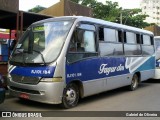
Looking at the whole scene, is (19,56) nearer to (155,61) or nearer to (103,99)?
(103,99)

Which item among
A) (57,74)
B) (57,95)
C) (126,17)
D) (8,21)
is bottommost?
(57,95)

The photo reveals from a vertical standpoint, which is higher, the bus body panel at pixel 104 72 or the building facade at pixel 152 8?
the building facade at pixel 152 8

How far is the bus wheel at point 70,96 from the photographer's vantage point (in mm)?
7509

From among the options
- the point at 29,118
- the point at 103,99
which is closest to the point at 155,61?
→ the point at 103,99

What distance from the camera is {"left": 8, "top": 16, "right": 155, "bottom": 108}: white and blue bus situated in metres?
7.25

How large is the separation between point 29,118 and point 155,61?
844cm

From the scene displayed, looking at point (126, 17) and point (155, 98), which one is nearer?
point (155, 98)

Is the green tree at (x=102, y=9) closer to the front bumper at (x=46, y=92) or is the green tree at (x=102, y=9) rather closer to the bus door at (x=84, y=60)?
the bus door at (x=84, y=60)

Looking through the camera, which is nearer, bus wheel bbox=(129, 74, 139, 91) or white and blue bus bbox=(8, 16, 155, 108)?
white and blue bus bbox=(8, 16, 155, 108)

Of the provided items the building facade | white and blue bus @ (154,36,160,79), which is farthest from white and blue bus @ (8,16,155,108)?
the building facade

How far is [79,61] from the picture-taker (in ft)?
26.1

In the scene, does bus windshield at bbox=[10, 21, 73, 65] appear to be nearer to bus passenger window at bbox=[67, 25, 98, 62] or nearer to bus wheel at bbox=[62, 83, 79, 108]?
bus passenger window at bbox=[67, 25, 98, 62]

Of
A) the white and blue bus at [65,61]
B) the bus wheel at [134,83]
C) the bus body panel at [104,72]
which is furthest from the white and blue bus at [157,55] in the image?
the white and blue bus at [65,61]

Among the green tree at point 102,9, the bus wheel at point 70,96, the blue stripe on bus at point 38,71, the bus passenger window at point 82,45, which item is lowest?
the bus wheel at point 70,96
